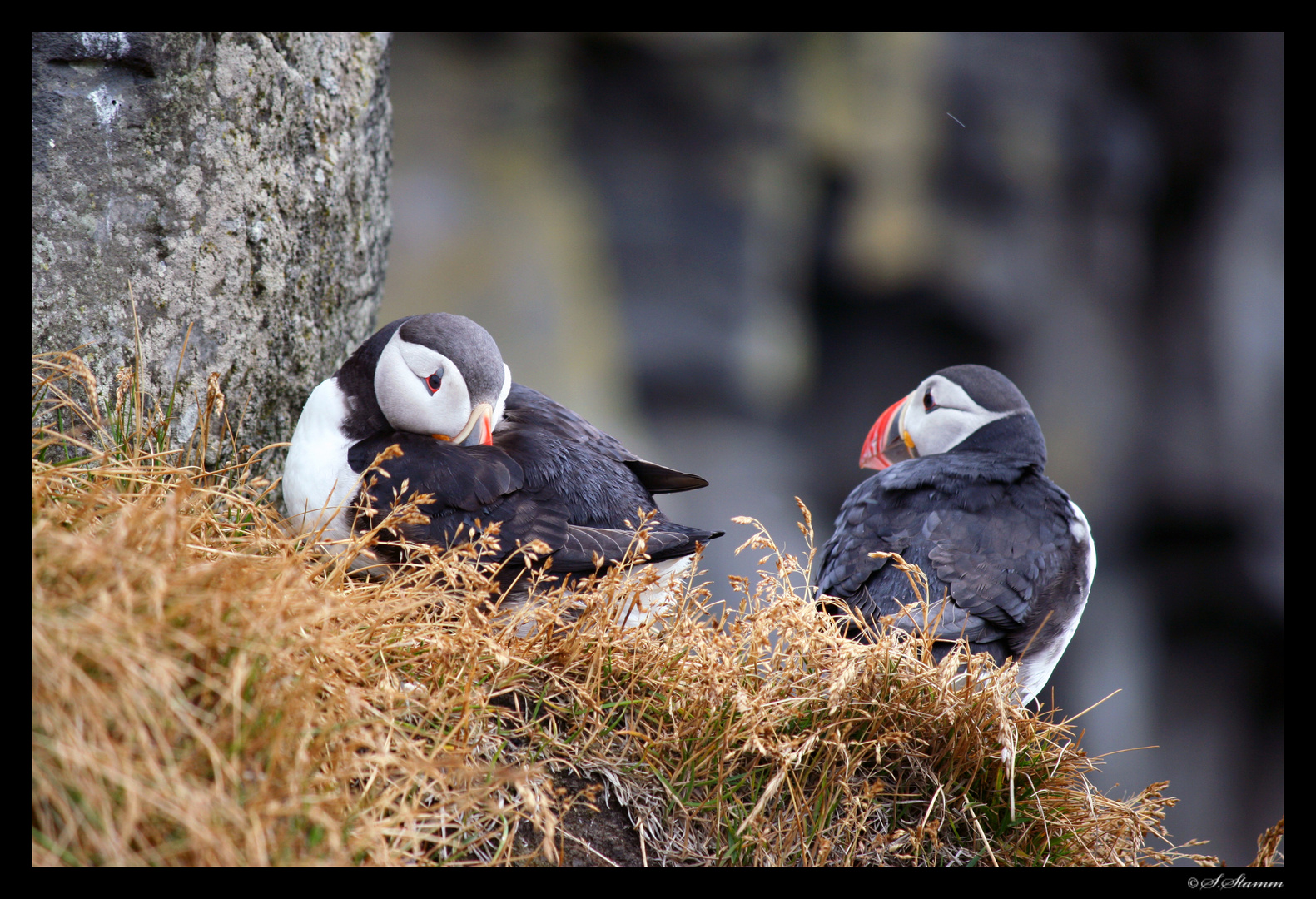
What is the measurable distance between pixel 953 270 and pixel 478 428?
27.0 feet

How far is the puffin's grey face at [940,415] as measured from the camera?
3.52m

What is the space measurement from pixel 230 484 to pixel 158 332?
0.47 meters

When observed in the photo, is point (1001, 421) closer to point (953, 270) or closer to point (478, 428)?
point (478, 428)

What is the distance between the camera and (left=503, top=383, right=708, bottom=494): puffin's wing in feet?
9.84

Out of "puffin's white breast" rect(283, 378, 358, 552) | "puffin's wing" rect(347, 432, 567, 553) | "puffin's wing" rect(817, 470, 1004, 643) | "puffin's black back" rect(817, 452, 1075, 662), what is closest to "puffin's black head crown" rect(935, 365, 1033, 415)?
"puffin's black back" rect(817, 452, 1075, 662)

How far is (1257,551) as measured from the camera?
30.0ft

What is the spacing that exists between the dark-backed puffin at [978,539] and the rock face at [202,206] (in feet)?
6.25

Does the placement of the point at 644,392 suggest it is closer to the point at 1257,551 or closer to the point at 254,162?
the point at 1257,551

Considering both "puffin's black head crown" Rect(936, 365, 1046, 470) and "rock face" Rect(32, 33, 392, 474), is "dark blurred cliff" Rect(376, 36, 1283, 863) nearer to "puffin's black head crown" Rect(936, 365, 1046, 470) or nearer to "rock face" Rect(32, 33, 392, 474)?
"puffin's black head crown" Rect(936, 365, 1046, 470)

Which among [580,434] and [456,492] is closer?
[456,492]

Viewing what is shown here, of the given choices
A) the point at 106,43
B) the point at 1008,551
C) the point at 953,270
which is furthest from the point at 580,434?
the point at 953,270

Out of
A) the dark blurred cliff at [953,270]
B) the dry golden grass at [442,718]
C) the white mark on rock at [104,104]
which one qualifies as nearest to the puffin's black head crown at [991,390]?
the dry golden grass at [442,718]

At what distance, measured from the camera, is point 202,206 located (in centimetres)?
267
